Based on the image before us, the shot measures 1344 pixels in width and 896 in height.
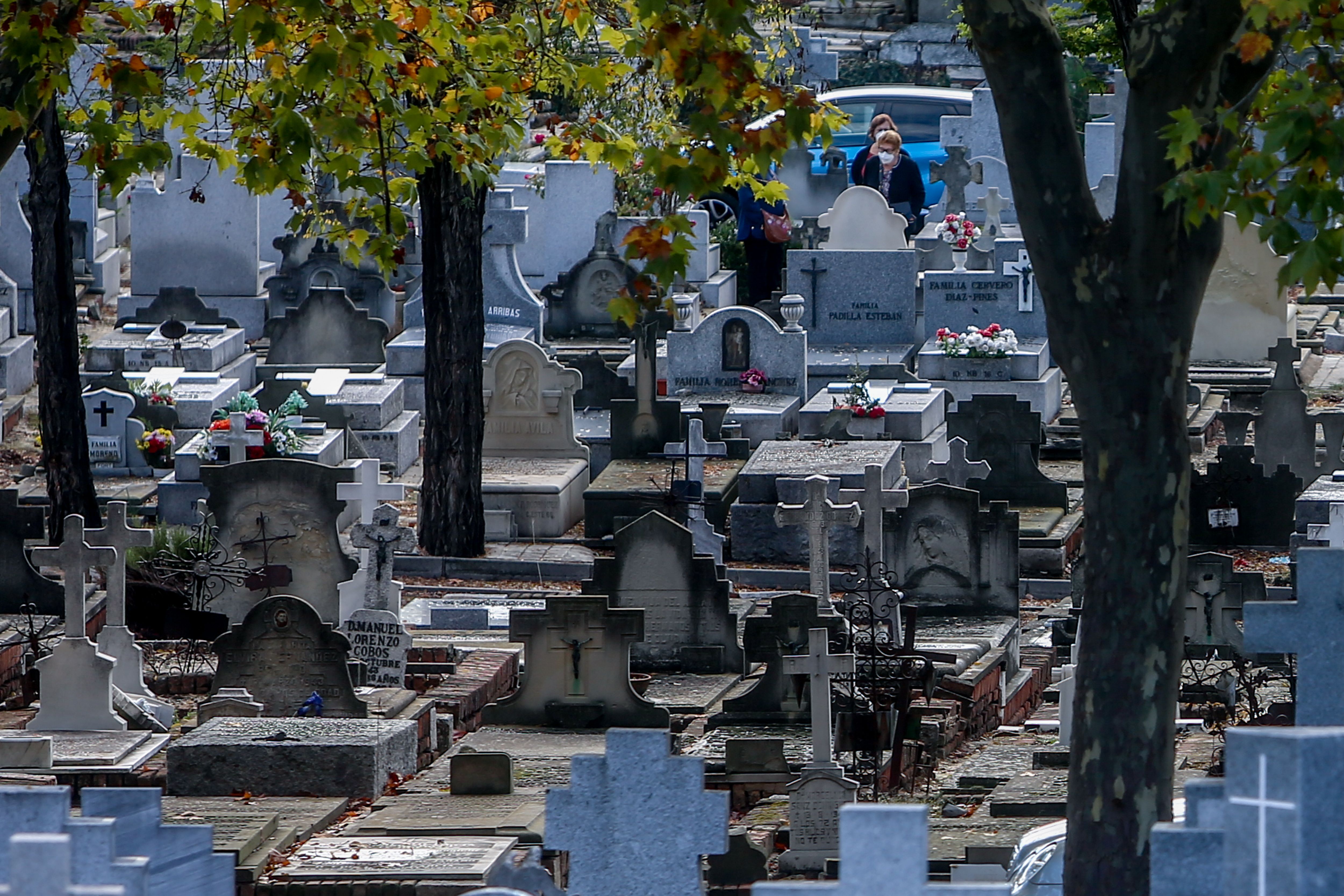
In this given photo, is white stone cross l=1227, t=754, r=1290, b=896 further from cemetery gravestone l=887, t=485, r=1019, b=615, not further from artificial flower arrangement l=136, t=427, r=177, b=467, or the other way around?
artificial flower arrangement l=136, t=427, r=177, b=467

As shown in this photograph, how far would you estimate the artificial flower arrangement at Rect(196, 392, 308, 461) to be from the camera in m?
15.8

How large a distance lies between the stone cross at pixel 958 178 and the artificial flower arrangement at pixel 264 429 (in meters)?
11.7

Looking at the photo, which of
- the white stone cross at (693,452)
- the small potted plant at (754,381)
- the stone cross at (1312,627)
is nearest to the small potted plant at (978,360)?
the small potted plant at (754,381)

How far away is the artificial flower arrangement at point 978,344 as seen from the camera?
1969 cm

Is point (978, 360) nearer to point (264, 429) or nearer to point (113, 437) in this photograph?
point (264, 429)

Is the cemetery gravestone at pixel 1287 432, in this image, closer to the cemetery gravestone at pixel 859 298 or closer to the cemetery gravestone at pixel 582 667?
the cemetery gravestone at pixel 859 298

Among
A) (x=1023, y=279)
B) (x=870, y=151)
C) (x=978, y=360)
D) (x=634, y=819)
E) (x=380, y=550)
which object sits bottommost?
(x=634, y=819)

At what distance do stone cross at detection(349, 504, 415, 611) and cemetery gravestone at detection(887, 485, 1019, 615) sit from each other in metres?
3.20

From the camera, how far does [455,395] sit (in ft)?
51.5

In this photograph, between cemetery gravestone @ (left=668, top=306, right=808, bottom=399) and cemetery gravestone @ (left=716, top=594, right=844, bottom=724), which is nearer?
cemetery gravestone @ (left=716, top=594, right=844, bottom=724)

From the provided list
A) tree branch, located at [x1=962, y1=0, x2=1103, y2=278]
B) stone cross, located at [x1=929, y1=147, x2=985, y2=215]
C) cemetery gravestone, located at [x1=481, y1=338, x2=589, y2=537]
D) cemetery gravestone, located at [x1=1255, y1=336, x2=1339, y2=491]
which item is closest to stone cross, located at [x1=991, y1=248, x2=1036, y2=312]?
cemetery gravestone, located at [x1=1255, y1=336, x2=1339, y2=491]

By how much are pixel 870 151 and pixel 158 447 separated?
1067cm

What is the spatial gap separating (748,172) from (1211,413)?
11.2 meters

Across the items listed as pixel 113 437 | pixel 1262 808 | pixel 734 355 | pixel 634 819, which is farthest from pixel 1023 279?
pixel 1262 808
